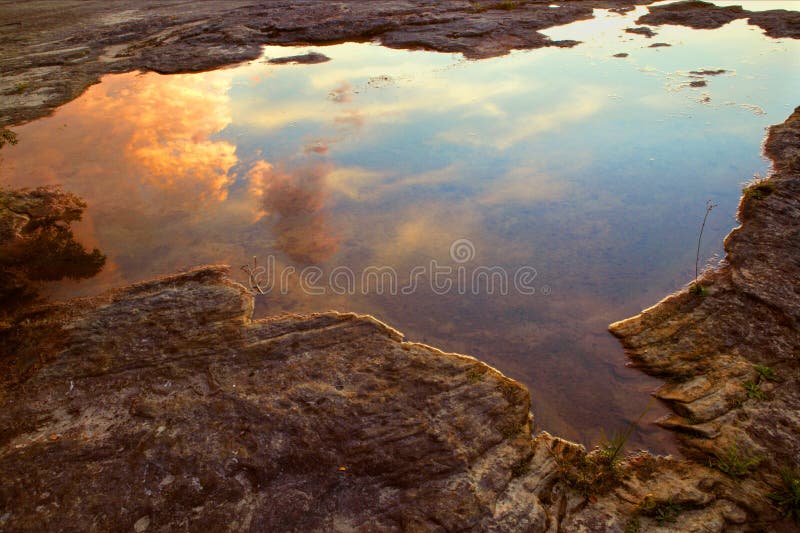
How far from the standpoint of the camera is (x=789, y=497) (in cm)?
302

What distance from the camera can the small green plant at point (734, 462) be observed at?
3.27 meters

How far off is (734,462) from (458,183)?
15.8 feet

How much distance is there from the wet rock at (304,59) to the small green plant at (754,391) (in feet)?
39.3

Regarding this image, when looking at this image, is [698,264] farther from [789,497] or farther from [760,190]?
[789,497]

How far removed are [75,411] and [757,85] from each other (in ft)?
42.1

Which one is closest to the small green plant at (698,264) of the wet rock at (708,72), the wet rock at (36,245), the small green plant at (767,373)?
the small green plant at (767,373)

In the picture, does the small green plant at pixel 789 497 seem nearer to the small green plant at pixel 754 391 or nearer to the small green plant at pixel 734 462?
the small green plant at pixel 734 462

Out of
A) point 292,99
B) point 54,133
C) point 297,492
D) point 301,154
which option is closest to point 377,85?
point 292,99

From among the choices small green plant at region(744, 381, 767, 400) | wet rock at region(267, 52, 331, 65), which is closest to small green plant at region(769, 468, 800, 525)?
small green plant at region(744, 381, 767, 400)

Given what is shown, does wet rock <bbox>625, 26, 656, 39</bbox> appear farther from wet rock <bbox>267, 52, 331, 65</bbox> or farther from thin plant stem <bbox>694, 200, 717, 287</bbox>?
thin plant stem <bbox>694, 200, 717, 287</bbox>

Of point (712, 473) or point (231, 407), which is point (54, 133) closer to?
point (231, 407)

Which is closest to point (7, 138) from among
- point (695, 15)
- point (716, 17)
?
point (695, 15)

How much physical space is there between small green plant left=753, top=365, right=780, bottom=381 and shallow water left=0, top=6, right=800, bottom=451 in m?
0.88

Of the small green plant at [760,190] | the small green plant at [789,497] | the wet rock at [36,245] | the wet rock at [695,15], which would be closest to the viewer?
the small green plant at [789,497]
